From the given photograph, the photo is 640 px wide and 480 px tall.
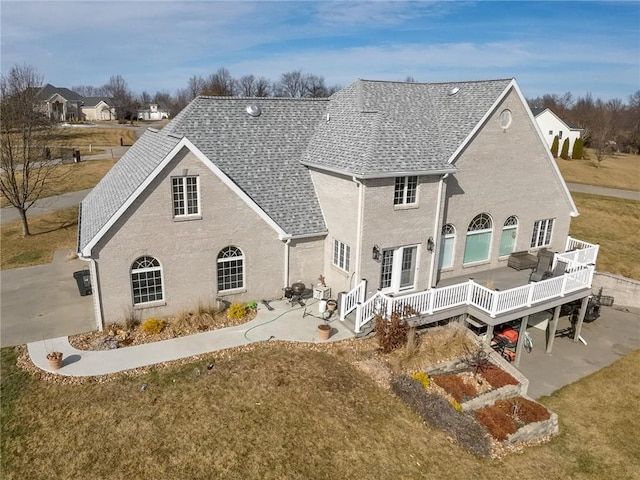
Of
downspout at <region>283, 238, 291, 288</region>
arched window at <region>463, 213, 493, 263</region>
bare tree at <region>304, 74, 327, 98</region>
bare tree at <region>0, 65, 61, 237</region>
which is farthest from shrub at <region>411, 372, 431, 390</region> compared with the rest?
bare tree at <region>304, 74, 327, 98</region>

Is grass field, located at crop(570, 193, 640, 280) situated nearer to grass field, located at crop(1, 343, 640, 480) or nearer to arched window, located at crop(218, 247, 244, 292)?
grass field, located at crop(1, 343, 640, 480)

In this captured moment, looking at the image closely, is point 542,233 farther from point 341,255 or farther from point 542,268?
point 341,255

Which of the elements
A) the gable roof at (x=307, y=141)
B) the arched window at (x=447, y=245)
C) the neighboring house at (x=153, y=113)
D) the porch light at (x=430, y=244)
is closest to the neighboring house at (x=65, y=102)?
the neighboring house at (x=153, y=113)

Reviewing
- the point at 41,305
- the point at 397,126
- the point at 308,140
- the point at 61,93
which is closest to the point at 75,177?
the point at 41,305

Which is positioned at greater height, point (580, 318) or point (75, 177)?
Answer: point (75, 177)

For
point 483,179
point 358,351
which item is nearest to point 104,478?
point 358,351

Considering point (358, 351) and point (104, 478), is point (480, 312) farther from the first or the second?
point (104, 478)
